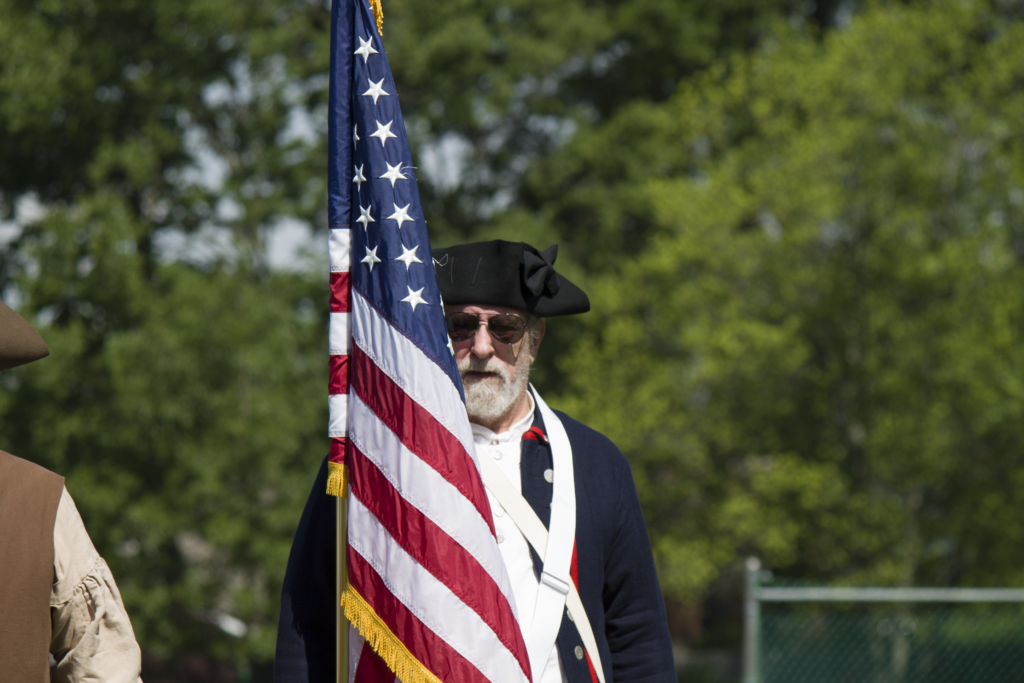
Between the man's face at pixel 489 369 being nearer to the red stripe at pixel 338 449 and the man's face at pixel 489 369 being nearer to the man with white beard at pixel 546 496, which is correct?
the man with white beard at pixel 546 496

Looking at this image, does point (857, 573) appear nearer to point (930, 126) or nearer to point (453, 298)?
point (930, 126)

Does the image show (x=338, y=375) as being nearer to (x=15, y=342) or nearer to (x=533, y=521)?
(x=533, y=521)

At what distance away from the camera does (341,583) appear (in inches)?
98.3

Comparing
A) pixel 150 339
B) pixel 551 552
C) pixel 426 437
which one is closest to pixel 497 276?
pixel 426 437

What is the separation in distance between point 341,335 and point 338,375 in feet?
0.34

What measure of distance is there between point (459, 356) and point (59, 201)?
38.8 feet

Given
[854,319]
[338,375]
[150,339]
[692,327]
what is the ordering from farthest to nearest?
[692,327], [854,319], [150,339], [338,375]

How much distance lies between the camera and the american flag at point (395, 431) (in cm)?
247

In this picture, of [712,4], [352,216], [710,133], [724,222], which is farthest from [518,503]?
[712,4]

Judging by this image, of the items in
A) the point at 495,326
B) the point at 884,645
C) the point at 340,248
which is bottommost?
the point at 884,645

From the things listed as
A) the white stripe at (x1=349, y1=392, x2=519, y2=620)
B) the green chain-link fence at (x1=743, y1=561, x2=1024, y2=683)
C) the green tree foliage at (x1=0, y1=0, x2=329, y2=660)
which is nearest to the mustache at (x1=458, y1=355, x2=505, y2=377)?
the white stripe at (x1=349, y1=392, x2=519, y2=620)

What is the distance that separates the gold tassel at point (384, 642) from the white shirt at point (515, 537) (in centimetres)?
27

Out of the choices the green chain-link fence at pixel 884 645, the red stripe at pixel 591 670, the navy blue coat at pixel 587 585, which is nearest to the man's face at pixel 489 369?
the navy blue coat at pixel 587 585

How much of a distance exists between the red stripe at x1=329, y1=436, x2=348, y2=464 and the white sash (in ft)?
1.16
